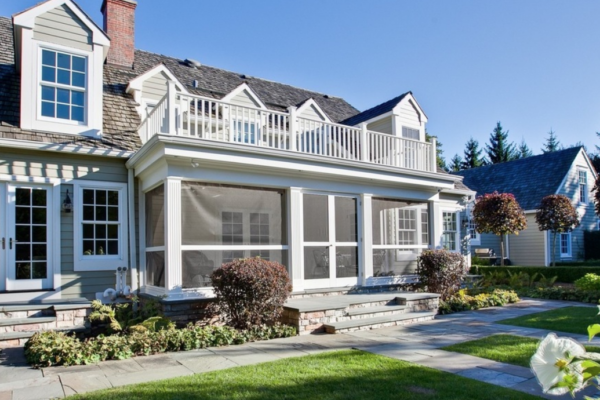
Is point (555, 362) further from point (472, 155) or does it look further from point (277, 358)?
point (472, 155)

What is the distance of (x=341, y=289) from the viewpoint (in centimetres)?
966

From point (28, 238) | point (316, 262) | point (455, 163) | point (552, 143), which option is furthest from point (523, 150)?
point (28, 238)

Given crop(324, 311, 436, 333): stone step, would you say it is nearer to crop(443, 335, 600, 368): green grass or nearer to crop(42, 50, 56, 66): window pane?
crop(443, 335, 600, 368): green grass

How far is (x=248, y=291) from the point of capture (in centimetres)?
706

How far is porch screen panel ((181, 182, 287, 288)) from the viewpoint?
8.10 meters

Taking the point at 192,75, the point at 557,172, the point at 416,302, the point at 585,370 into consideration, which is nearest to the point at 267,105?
the point at 192,75

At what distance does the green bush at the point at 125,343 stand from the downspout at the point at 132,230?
251 centimetres

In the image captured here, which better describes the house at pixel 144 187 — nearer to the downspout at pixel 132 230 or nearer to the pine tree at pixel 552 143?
the downspout at pixel 132 230

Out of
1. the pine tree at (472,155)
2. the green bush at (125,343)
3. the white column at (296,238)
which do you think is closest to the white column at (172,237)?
the green bush at (125,343)

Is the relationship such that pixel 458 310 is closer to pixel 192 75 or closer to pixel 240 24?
pixel 240 24

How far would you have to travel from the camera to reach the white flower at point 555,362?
4.24ft

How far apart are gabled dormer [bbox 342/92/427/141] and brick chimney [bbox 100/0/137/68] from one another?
6.71 m

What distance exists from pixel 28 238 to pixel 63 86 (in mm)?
3069

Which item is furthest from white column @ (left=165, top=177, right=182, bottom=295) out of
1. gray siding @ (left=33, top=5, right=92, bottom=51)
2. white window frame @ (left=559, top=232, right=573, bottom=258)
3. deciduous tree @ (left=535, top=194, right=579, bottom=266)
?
white window frame @ (left=559, top=232, right=573, bottom=258)
